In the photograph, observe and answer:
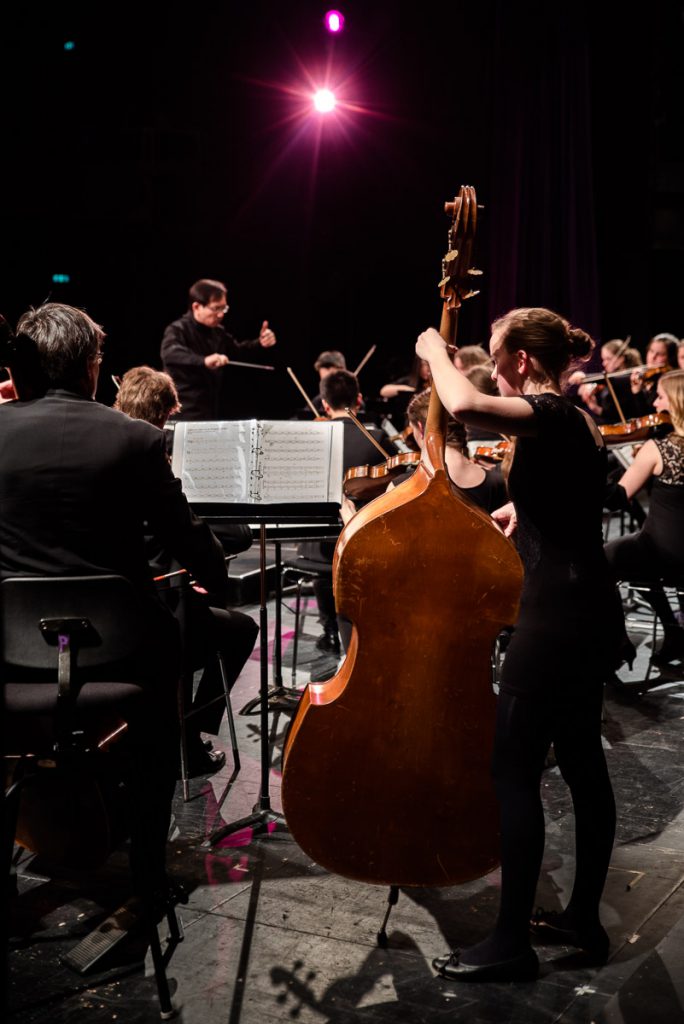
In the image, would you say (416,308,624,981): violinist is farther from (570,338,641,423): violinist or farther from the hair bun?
(570,338,641,423): violinist

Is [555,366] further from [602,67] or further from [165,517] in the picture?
[602,67]

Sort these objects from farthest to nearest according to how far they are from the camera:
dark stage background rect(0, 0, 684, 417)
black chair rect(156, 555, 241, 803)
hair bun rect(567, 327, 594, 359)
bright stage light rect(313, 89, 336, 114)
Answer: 1. bright stage light rect(313, 89, 336, 114)
2. dark stage background rect(0, 0, 684, 417)
3. black chair rect(156, 555, 241, 803)
4. hair bun rect(567, 327, 594, 359)

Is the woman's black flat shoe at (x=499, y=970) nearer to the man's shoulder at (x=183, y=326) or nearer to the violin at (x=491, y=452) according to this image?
the violin at (x=491, y=452)

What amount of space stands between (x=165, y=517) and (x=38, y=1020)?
1.15 m

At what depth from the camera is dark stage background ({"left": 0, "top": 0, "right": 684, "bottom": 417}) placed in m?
8.44

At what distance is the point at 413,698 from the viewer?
227cm

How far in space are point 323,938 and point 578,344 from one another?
159cm

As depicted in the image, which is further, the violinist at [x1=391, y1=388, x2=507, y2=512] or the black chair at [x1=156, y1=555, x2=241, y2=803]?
the violinist at [x1=391, y1=388, x2=507, y2=512]

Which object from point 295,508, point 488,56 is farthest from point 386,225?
point 295,508

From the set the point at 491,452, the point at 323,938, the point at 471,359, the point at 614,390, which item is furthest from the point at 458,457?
the point at 614,390

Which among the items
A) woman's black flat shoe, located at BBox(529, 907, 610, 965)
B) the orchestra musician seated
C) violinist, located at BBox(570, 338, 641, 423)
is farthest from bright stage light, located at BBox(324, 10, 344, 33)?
woman's black flat shoe, located at BBox(529, 907, 610, 965)

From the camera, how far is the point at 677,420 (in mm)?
4523

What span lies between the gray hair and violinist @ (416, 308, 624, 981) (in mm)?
842

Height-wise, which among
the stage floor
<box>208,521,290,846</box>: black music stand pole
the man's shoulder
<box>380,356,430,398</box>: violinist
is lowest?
the stage floor
